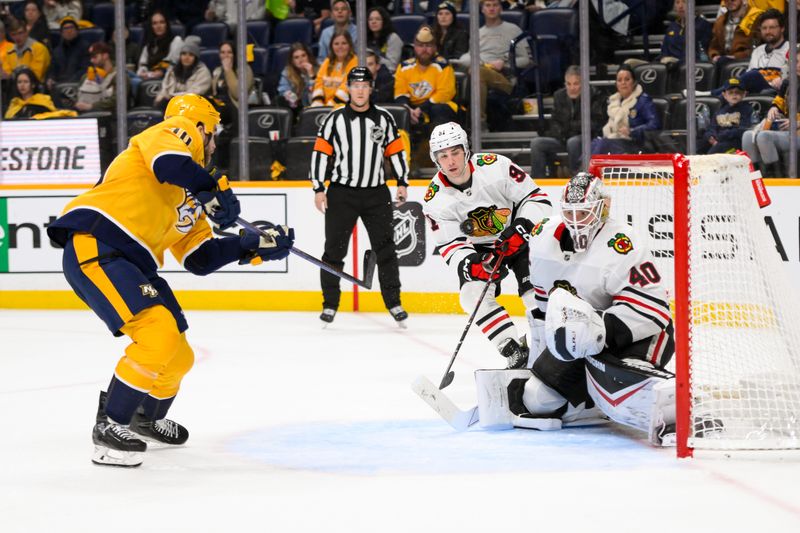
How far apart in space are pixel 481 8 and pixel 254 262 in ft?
13.3

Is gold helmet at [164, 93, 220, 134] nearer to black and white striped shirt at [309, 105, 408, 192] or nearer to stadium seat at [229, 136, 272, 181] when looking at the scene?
black and white striped shirt at [309, 105, 408, 192]

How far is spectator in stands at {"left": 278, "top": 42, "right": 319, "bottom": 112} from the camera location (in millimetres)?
7793

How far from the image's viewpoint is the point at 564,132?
23.9 ft

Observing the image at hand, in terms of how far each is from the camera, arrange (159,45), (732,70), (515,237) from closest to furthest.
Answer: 1. (515,237)
2. (732,70)
3. (159,45)

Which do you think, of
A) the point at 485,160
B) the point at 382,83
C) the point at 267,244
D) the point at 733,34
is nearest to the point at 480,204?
the point at 485,160

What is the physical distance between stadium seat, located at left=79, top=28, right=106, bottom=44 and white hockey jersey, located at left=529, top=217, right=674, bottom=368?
5.20m

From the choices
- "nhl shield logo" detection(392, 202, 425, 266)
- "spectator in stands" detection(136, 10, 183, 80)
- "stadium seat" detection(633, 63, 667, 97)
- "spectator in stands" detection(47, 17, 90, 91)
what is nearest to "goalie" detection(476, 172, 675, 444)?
"stadium seat" detection(633, 63, 667, 97)

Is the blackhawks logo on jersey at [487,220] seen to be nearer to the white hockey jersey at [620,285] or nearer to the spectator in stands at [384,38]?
the white hockey jersey at [620,285]

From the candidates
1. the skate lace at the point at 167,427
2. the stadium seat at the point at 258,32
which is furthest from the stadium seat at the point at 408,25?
the skate lace at the point at 167,427

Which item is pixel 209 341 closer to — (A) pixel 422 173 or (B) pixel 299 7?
(A) pixel 422 173

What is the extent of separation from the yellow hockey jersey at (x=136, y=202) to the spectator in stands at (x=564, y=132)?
3.99 m

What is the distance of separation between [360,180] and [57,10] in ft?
10.6

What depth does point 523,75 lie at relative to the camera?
739 cm

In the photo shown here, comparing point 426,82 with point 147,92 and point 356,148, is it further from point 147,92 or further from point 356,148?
point 147,92
